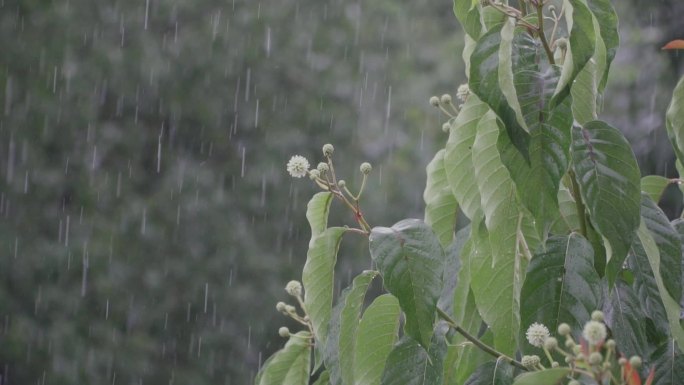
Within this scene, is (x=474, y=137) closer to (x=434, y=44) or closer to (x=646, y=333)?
(x=646, y=333)

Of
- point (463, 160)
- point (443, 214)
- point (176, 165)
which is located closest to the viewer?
point (463, 160)

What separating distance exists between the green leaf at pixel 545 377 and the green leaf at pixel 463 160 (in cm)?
23

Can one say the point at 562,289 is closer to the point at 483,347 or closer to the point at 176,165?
the point at 483,347

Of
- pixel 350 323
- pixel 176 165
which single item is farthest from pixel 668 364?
pixel 176 165

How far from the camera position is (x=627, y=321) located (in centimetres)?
92

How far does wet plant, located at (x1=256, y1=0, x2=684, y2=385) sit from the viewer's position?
2.82 ft

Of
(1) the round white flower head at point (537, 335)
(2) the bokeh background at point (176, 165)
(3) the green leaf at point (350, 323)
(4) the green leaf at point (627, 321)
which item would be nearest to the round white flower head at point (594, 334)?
(1) the round white flower head at point (537, 335)

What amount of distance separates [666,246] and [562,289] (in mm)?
107

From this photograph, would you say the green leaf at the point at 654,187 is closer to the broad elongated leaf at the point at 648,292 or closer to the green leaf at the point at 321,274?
the broad elongated leaf at the point at 648,292

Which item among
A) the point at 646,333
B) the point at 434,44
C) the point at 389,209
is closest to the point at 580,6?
the point at 646,333

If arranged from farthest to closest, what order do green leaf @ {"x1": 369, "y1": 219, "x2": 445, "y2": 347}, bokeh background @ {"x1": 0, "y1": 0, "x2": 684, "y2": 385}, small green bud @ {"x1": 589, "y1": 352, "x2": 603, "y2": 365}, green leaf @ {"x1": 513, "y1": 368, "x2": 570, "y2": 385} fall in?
1. bokeh background @ {"x1": 0, "y1": 0, "x2": 684, "y2": 385}
2. green leaf @ {"x1": 369, "y1": 219, "x2": 445, "y2": 347}
3. green leaf @ {"x1": 513, "y1": 368, "x2": 570, "y2": 385}
4. small green bud @ {"x1": 589, "y1": 352, "x2": 603, "y2": 365}

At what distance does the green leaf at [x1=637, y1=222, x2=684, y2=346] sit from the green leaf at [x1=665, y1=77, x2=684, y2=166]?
4.5 inches

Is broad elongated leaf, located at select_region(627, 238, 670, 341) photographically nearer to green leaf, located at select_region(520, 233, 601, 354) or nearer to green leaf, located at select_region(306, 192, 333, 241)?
green leaf, located at select_region(520, 233, 601, 354)

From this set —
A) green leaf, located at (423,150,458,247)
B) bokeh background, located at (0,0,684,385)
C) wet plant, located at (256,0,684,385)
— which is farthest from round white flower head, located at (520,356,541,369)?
bokeh background, located at (0,0,684,385)
